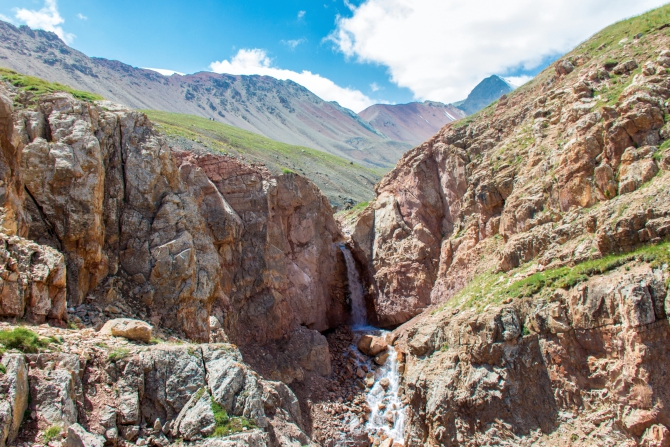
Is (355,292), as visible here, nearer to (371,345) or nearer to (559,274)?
(371,345)

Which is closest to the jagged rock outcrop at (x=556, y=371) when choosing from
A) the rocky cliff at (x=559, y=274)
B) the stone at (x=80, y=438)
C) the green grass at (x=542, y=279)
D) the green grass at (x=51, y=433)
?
the rocky cliff at (x=559, y=274)

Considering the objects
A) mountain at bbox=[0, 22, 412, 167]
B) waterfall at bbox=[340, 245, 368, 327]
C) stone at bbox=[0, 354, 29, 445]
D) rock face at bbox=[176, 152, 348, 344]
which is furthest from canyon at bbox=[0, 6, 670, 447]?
mountain at bbox=[0, 22, 412, 167]

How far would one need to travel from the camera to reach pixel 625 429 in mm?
15508

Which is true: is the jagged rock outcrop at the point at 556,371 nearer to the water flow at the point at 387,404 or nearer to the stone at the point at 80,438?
the water flow at the point at 387,404

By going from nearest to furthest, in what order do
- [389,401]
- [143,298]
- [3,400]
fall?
[3,400] → [143,298] → [389,401]

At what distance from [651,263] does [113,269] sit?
2307 centimetres

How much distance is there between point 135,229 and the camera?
21.5m

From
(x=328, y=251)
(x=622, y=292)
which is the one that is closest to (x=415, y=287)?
(x=328, y=251)

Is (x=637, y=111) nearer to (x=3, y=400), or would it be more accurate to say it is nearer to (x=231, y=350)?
(x=231, y=350)

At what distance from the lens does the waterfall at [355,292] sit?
120ft

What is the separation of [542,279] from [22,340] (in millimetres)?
19894

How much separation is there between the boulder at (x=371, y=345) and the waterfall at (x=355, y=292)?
4.27 metres

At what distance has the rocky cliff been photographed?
16297mm

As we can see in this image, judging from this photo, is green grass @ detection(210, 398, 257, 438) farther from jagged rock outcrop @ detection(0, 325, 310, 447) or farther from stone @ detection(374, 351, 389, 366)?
stone @ detection(374, 351, 389, 366)
